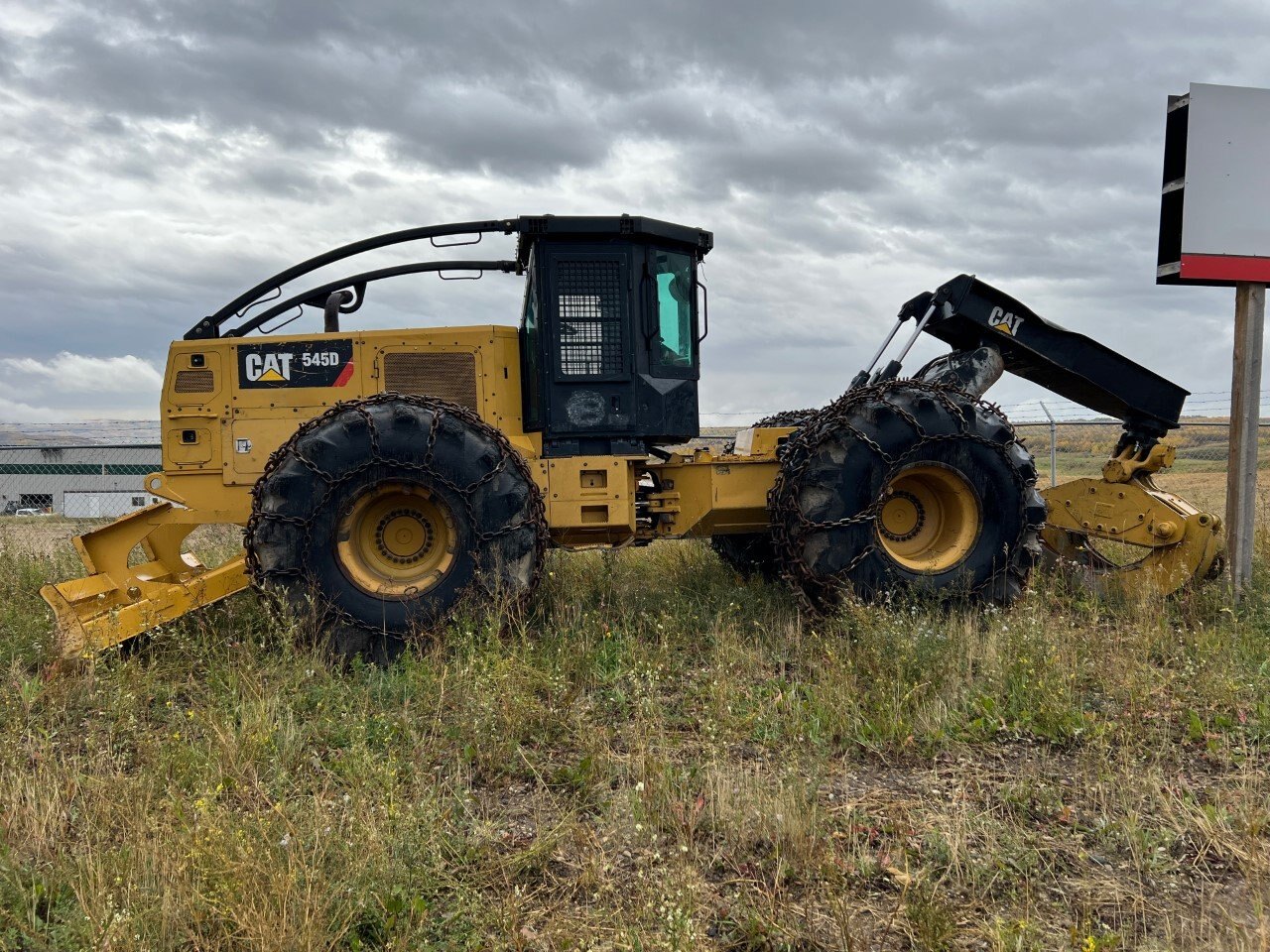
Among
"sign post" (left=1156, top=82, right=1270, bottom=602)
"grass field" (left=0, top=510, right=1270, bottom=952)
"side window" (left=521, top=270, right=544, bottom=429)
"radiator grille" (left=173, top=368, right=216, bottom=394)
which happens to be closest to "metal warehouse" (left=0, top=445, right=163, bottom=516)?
"radiator grille" (left=173, top=368, right=216, bottom=394)

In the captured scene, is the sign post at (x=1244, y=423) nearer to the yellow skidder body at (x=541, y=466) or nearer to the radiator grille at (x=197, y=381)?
the yellow skidder body at (x=541, y=466)

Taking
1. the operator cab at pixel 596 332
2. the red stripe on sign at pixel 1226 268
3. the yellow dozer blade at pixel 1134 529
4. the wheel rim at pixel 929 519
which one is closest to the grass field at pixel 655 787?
the wheel rim at pixel 929 519

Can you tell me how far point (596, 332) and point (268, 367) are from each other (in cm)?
232

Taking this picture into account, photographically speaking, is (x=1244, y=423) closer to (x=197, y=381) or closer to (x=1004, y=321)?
(x=1004, y=321)

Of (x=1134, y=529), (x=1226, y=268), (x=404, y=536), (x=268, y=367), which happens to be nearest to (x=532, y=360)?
(x=404, y=536)

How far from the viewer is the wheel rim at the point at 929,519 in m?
6.38

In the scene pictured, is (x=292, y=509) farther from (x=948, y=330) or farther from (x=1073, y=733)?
(x=948, y=330)

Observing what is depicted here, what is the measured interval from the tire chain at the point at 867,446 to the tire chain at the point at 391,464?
1585mm

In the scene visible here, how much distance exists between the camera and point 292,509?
5.61 meters

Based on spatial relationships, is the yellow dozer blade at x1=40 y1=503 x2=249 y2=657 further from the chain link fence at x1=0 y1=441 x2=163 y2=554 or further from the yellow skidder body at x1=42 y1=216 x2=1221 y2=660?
the chain link fence at x1=0 y1=441 x2=163 y2=554

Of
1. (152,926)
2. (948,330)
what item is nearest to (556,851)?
(152,926)

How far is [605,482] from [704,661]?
4.42ft

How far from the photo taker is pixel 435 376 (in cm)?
668

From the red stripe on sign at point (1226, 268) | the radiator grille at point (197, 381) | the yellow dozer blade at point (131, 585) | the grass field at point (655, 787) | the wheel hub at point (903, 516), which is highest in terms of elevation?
the red stripe on sign at point (1226, 268)
